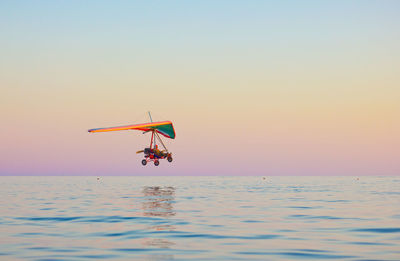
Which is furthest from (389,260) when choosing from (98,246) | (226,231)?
(98,246)

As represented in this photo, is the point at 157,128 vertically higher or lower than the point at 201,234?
higher

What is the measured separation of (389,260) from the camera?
681 inches

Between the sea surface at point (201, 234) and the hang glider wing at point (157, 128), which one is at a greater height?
→ the hang glider wing at point (157, 128)

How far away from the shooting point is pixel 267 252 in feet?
62.4

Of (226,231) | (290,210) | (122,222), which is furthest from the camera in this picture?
(290,210)

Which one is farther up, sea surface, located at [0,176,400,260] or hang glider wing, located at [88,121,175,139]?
hang glider wing, located at [88,121,175,139]

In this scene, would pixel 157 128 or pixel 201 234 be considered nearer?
pixel 201 234

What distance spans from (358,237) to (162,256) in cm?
967

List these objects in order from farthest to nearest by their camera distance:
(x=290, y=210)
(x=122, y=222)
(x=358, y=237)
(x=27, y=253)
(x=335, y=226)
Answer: (x=290, y=210) → (x=122, y=222) → (x=335, y=226) → (x=358, y=237) → (x=27, y=253)

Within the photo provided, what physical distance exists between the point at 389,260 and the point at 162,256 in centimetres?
780

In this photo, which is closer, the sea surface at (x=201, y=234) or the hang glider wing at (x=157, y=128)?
the sea surface at (x=201, y=234)

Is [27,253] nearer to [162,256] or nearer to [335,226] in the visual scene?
[162,256]

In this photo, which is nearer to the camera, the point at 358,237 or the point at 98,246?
the point at 98,246

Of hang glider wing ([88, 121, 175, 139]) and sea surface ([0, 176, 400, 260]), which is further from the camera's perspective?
hang glider wing ([88, 121, 175, 139])
